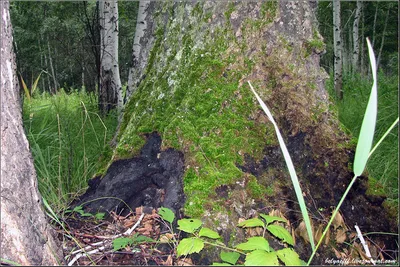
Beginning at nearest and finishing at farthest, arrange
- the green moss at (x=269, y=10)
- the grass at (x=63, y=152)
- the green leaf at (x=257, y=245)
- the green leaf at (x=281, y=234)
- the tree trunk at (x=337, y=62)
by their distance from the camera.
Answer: the green leaf at (x=257, y=245) < the green leaf at (x=281, y=234) < the green moss at (x=269, y=10) < the grass at (x=63, y=152) < the tree trunk at (x=337, y=62)

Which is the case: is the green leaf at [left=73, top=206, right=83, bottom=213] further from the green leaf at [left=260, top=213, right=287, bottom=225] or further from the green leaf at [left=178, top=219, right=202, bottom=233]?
the green leaf at [left=260, top=213, right=287, bottom=225]

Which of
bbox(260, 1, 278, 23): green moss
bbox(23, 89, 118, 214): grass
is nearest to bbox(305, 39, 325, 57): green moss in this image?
bbox(260, 1, 278, 23): green moss

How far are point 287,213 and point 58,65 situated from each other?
27.3 metres

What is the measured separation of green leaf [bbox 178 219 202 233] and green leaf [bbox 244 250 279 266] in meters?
0.31

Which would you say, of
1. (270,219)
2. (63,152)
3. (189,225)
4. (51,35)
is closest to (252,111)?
(270,219)

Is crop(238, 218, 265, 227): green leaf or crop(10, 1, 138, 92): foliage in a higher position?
crop(238, 218, 265, 227): green leaf

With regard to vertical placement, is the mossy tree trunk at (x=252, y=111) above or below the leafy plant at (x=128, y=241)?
above

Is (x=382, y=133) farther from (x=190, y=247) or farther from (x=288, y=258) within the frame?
(x=190, y=247)

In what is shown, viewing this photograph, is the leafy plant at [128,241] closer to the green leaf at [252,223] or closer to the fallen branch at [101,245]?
the fallen branch at [101,245]

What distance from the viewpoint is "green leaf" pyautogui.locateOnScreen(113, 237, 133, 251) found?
1.66 metres

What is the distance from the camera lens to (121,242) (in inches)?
66.4

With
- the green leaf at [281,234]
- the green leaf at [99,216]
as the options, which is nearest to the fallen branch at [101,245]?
the green leaf at [99,216]

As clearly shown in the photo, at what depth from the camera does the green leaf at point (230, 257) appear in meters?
1.54

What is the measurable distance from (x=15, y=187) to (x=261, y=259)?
897mm
